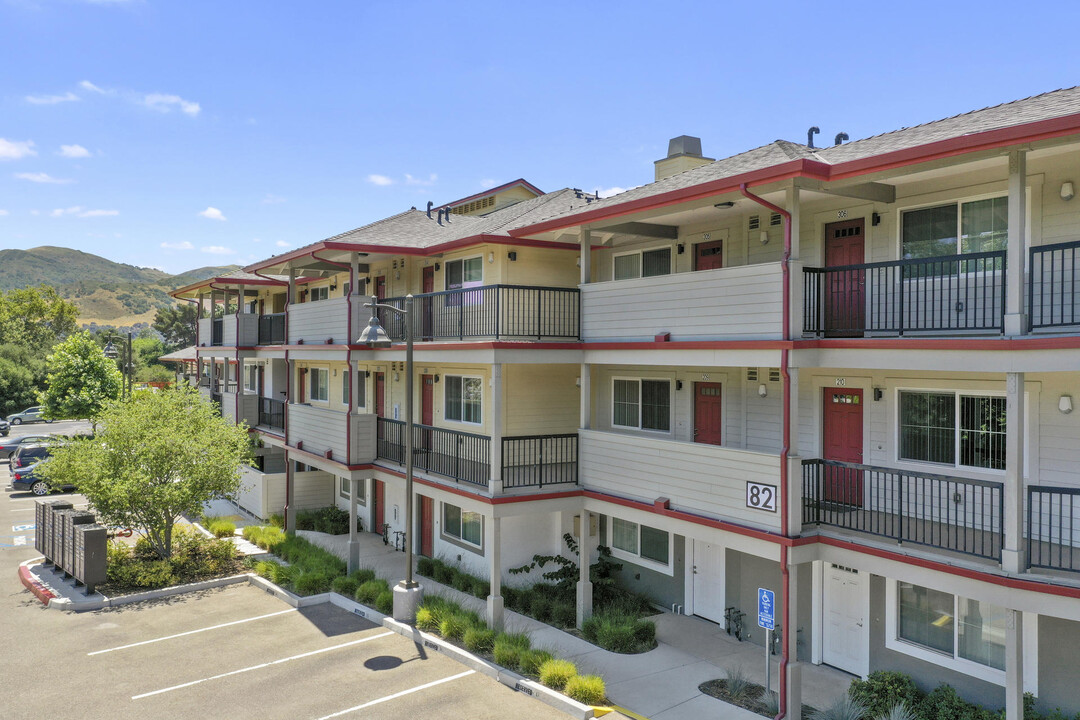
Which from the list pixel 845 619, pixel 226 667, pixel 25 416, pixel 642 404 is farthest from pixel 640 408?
pixel 25 416

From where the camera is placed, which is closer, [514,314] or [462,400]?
[514,314]

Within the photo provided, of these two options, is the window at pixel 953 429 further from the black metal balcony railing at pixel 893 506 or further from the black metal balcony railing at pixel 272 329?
the black metal balcony railing at pixel 272 329

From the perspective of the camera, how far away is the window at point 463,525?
18.1 metres

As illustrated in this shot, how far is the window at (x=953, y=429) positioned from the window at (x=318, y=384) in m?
18.6

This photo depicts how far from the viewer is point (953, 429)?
441 inches

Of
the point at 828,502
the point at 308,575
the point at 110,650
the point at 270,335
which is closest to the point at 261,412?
the point at 270,335

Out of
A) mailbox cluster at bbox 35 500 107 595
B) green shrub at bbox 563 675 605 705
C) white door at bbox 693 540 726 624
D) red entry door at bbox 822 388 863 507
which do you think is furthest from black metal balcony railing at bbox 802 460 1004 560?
mailbox cluster at bbox 35 500 107 595

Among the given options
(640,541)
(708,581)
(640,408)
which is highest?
(640,408)

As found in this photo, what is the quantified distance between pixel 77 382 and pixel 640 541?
109ft

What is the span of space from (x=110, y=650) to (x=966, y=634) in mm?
14492

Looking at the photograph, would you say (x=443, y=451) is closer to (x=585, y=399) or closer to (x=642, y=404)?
(x=585, y=399)

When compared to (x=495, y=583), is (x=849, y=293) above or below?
above

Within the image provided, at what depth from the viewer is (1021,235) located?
28.4ft

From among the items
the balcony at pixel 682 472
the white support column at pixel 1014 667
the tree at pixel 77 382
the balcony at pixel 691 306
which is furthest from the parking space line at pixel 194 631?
the tree at pixel 77 382
